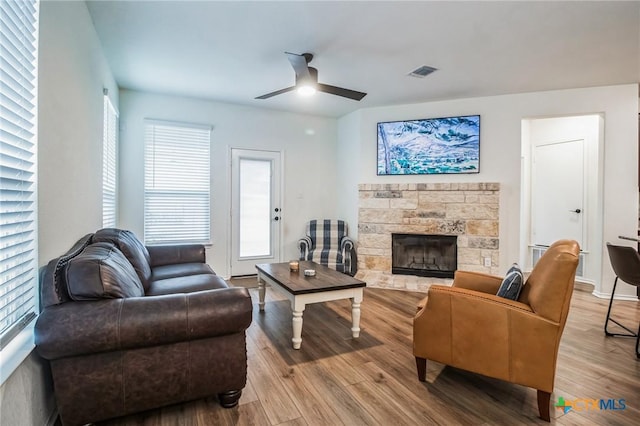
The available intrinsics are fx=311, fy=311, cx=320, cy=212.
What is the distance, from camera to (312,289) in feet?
8.18

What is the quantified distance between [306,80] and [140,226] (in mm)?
3034

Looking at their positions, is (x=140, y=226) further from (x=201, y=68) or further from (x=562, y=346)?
(x=562, y=346)

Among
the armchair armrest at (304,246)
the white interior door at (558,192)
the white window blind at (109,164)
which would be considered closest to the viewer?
the white window blind at (109,164)

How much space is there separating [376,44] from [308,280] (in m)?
2.27

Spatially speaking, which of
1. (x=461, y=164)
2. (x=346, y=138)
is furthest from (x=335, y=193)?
(x=461, y=164)

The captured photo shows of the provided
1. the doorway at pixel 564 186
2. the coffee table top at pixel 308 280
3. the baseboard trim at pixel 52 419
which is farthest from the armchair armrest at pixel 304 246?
the doorway at pixel 564 186

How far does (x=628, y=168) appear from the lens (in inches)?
150

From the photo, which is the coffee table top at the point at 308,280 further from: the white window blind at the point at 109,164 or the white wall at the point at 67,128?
the white window blind at the point at 109,164

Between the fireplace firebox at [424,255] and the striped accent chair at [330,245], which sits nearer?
the fireplace firebox at [424,255]

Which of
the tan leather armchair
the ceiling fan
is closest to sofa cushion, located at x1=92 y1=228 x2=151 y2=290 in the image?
the ceiling fan

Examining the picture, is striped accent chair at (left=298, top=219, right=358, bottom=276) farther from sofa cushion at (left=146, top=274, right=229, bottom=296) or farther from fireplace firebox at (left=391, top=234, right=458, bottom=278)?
sofa cushion at (left=146, top=274, right=229, bottom=296)

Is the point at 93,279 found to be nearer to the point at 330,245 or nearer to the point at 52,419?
the point at 52,419

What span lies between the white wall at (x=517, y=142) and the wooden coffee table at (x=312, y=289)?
7.93 feet

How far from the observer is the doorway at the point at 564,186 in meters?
4.37
